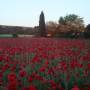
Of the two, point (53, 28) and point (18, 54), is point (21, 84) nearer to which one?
point (18, 54)

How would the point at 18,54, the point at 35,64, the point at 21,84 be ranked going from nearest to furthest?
the point at 21,84 < the point at 35,64 < the point at 18,54

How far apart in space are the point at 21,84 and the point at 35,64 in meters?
1.97

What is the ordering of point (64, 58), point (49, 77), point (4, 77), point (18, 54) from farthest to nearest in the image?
point (18, 54) < point (64, 58) < point (4, 77) < point (49, 77)

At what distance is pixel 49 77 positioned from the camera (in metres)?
5.31

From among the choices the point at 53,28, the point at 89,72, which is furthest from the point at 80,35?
the point at 89,72

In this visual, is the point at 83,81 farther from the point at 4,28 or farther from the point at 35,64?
the point at 4,28

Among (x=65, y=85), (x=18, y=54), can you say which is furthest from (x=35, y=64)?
(x=18, y=54)

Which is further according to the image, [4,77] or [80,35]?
[80,35]

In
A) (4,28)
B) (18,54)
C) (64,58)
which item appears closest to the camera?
(64,58)

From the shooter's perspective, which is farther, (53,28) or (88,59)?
(53,28)

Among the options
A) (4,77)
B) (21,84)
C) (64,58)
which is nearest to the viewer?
(21,84)

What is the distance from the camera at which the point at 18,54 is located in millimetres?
9000

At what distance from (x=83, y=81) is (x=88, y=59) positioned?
1424 mm

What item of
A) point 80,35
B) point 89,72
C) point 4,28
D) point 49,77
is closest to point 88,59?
point 89,72
